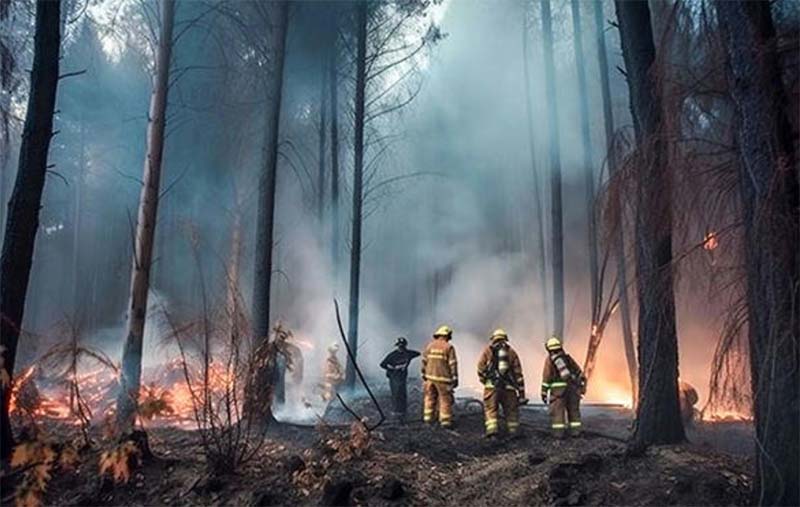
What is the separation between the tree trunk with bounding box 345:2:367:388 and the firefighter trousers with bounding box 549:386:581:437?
561 centimetres

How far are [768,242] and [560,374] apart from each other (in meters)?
5.10

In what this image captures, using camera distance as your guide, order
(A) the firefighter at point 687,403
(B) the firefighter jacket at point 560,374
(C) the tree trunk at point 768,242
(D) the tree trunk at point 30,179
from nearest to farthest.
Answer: (C) the tree trunk at point 768,242, (D) the tree trunk at point 30,179, (B) the firefighter jacket at point 560,374, (A) the firefighter at point 687,403

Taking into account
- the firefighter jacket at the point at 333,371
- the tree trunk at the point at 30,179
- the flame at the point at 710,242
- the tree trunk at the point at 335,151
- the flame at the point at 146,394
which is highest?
the tree trunk at the point at 335,151

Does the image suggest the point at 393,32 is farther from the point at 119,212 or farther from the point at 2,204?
the point at 119,212

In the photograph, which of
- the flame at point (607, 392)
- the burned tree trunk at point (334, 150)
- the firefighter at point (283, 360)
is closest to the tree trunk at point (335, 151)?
the burned tree trunk at point (334, 150)

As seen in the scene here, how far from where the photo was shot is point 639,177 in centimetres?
553

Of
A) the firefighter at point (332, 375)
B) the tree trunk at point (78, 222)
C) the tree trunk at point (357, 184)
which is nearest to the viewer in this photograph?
the tree trunk at point (357, 184)

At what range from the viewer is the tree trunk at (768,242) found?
14.0 feet

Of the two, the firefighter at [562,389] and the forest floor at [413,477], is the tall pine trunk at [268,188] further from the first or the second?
the firefighter at [562,389]

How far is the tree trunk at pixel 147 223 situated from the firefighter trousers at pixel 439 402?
4.40 metres

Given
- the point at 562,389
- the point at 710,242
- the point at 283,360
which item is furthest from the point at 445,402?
the point at 710,242

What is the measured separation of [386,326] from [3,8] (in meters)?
24.0

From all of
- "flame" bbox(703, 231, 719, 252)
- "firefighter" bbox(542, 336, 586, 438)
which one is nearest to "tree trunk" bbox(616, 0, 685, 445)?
"flame" bbox(703, 231, 719, 252)

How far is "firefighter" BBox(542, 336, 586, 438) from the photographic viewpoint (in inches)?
352
